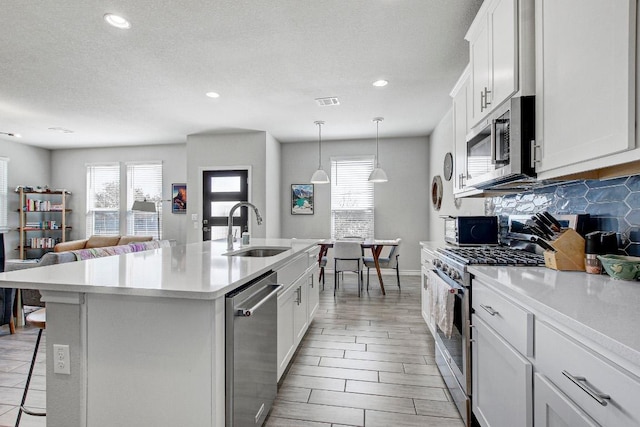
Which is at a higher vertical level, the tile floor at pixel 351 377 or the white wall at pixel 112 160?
the white wall at pixel 112 160

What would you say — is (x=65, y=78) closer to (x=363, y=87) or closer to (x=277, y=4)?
(x=277, y=4)

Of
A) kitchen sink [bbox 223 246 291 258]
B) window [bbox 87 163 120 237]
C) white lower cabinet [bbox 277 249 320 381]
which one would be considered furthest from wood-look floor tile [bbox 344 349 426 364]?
window [bbox 87 163 120 237]

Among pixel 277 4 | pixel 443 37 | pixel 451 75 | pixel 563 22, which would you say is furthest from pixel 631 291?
pixel 451 75

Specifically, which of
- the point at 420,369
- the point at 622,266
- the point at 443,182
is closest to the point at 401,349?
the point at 420,369

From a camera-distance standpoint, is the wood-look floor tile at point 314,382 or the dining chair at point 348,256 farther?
the dining chair at point 348,256

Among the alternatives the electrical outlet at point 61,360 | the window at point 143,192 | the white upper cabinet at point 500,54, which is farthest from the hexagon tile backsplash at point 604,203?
the window at point 143,192

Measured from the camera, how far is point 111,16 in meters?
2.35

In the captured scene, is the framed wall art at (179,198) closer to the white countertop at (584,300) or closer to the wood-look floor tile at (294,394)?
the wood-look floor tile at (294,394)

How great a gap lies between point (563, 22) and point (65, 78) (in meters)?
4.55

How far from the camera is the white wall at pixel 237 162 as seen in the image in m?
5.64

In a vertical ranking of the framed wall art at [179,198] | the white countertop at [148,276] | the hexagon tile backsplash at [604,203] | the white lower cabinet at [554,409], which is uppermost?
the framed wall art at [179,198]

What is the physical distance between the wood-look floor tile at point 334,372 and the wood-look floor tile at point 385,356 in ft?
0.73

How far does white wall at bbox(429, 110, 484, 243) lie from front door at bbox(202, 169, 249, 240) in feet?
11.5

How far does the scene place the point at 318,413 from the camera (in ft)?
5.98
